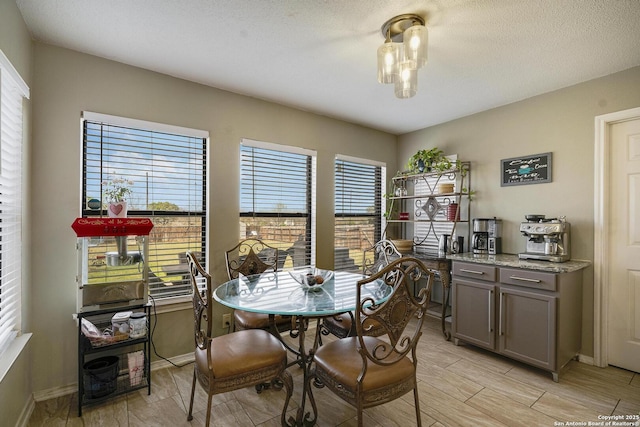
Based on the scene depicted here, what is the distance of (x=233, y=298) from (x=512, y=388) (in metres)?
2.26

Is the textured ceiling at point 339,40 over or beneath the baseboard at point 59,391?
over

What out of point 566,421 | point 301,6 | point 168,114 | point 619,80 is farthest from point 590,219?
point 168,114

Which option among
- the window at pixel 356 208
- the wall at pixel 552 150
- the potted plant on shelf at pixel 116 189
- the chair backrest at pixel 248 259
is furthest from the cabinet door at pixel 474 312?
the potted plant on shelf at pixel 116 189

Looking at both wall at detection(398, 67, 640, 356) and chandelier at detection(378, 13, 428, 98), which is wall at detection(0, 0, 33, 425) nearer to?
chandelier at detection(378, 13, 428, 98)

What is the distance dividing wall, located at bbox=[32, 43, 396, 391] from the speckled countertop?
95.0 inches

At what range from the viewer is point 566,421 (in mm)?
1967

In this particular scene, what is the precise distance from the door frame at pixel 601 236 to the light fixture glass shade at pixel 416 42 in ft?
6.83

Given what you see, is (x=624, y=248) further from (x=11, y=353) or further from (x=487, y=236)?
(x=11, y=353)

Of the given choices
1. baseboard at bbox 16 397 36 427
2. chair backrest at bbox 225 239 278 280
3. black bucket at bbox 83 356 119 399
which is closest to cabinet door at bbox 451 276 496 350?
chair backrest at bbox 225 239 278 280

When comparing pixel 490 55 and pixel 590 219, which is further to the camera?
pixel 590 219

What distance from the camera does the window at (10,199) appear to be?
67.0 inches

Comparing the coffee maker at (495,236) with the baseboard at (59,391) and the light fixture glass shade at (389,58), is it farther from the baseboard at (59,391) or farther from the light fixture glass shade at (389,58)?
the baseboard at (59,391)

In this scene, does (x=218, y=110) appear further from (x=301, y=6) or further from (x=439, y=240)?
(x=439, y=240)

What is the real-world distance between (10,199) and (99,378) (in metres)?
1.34
